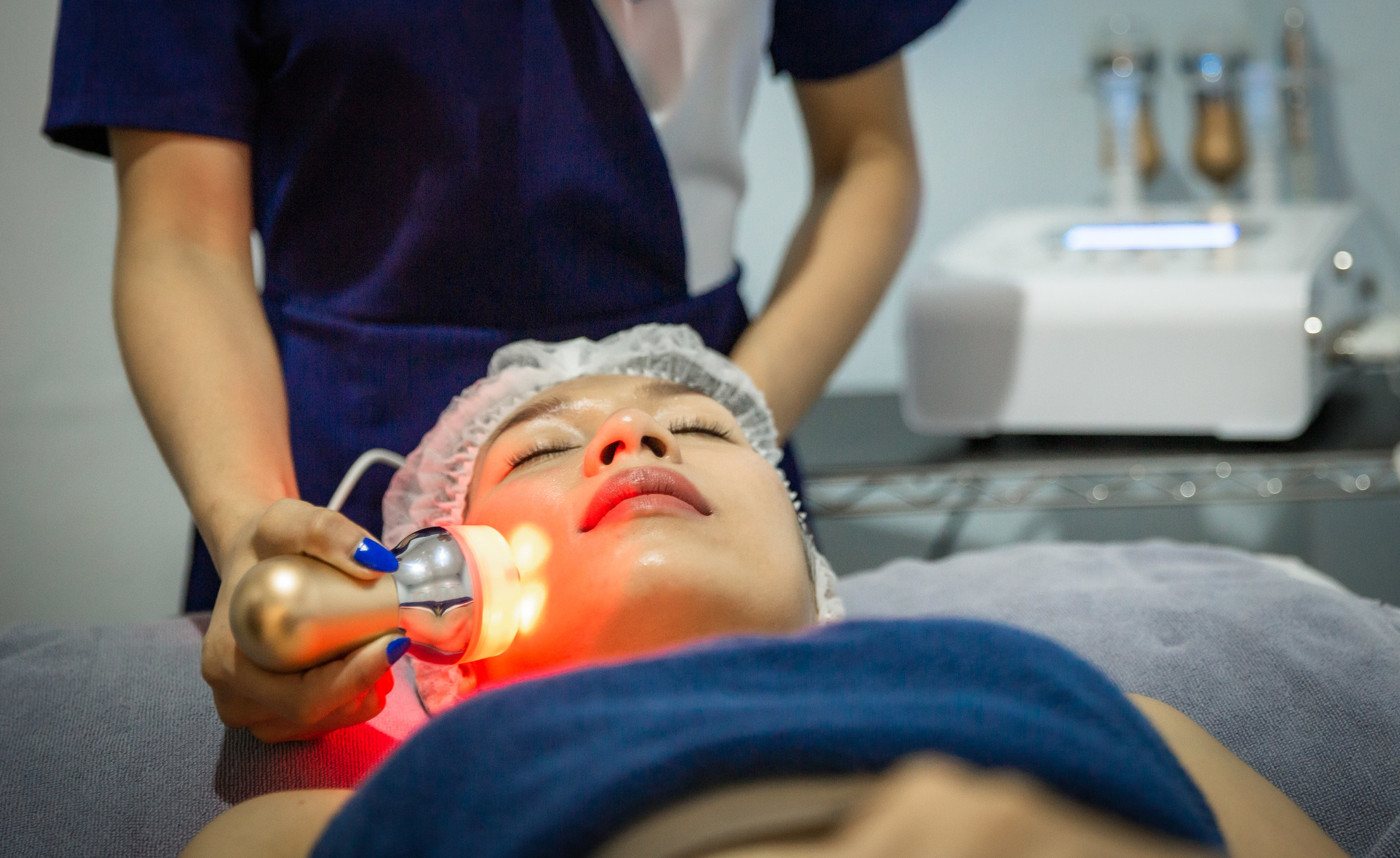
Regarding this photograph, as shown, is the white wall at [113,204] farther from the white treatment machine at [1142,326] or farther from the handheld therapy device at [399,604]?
the handheld therapy device at [399,604]

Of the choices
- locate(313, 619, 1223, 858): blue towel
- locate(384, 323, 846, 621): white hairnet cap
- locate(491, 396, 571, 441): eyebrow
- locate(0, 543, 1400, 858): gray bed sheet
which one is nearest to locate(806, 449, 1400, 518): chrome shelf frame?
locate(0, 543, 1400, 858): gray bed sheet

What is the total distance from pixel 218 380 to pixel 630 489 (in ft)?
1.13

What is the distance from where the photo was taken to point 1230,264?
1.54 meters

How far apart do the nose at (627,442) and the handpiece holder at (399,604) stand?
9 centimetres

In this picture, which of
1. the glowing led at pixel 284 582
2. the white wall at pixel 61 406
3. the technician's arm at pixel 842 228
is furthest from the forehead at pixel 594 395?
the white wall at pixel 61 406

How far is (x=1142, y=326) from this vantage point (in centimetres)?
150

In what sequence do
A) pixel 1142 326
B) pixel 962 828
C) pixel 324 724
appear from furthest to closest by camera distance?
pixel 1142 326, pixel 324 724, pixel 962 828

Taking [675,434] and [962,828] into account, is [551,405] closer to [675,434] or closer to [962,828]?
[675,434]

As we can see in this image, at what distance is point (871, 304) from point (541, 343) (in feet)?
1.31

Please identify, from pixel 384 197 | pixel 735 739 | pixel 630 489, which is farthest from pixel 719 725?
pixel 384 197

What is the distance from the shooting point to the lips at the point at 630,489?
29.3 inches

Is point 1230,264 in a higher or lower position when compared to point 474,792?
lower

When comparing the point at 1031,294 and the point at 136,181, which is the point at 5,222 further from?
the point at 1031,294

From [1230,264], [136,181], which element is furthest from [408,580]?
[1230,264]
